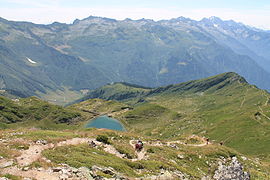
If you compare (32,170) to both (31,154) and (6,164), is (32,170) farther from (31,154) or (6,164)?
(31,154)

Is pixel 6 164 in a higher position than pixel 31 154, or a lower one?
higher

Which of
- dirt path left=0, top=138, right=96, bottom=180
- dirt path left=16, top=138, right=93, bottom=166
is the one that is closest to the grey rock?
dirt path left=0, top=138, right=96, bottom=180

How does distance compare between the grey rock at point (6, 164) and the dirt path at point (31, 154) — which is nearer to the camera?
the grey rock at point (6, 164)

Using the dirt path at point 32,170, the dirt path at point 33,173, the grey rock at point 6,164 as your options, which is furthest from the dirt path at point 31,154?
the dirt path at point 33,173

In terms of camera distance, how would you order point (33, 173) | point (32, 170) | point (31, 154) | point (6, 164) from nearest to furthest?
point (33, 173) → point (32, 170) → point (6, 164) → point (31, 154)

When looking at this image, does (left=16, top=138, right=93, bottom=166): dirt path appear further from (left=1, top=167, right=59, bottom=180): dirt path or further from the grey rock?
(left=1, top=167, right=59, bottom=180): dirt path

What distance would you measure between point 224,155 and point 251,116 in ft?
398

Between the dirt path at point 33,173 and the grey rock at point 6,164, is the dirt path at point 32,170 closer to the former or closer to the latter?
the dirt path at point 33,173

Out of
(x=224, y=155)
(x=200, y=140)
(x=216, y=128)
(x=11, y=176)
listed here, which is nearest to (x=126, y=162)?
(x=11, y=176)

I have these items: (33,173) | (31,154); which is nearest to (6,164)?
(33,173)

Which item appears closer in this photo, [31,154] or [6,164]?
[6,164]

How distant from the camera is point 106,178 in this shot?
33.5m

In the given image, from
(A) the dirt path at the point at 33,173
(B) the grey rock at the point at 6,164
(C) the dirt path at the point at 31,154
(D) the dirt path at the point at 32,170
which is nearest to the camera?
(A) the dirt path at the point at 33,173

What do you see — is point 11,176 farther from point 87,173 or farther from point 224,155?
point 224,155
